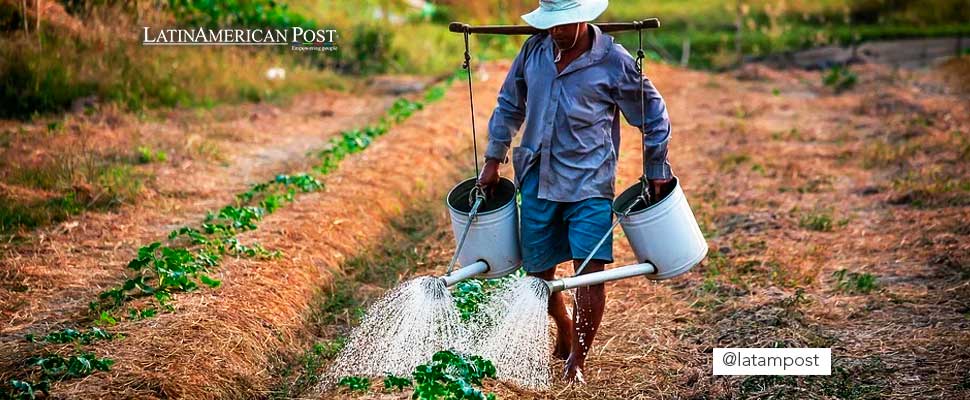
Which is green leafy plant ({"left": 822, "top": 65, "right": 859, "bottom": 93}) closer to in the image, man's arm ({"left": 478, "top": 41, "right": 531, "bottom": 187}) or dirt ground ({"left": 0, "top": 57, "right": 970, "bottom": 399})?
dirt ground ({"left": 0, "top": 57, "right": 970, "bottom": 399})

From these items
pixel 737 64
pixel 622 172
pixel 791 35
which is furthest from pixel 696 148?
pixel 791 35

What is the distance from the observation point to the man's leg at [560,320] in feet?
14.9

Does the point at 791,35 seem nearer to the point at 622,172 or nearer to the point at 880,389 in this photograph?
the point at 622,172

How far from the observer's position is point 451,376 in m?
4.07

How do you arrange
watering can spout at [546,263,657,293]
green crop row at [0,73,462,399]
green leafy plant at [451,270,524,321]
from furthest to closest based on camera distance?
1. green leafy plant at [451,270,524,321]
2. green crop row at [0,73,462,399]
3. watering can spout at [546,263,657,293]

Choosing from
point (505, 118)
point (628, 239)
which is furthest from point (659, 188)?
point (505, 118)

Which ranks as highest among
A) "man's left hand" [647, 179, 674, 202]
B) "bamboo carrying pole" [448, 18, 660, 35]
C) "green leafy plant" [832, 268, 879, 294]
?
"bamboo carrying pole" [448, 18, 660, 35]

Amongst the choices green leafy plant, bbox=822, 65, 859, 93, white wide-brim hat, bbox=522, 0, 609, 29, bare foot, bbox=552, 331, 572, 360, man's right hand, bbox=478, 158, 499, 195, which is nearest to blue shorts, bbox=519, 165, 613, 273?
man's right hand, bbox=478, 158, 499, 195

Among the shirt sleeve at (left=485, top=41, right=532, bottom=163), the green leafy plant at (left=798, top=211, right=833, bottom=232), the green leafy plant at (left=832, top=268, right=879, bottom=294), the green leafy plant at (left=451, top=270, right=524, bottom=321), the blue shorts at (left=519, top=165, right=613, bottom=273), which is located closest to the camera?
the blue shorts at (left=519, top=165, right=613, bottom=273)

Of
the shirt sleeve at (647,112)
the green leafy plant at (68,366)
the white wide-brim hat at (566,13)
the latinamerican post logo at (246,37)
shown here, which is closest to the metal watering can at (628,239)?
the shirt sleeve at (647,112)

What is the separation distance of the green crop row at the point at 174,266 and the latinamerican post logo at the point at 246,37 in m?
4.12

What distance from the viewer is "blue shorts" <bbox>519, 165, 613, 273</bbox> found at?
4.30 meters

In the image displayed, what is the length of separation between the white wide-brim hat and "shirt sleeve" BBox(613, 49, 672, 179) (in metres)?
0.22

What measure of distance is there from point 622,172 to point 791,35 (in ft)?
46.1
